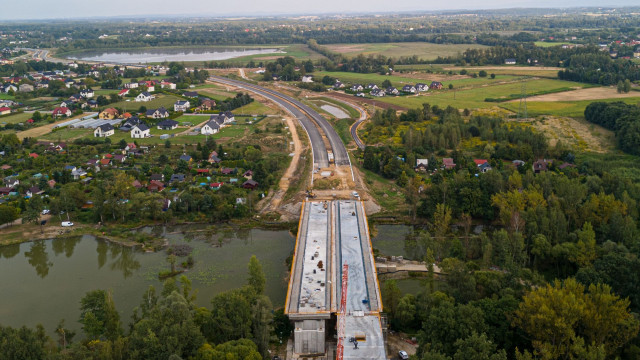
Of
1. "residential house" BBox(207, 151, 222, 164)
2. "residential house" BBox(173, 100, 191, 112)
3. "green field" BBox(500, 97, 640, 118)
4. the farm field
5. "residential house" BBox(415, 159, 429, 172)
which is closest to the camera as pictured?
"residential house" BBox(415, 159, 429, 172)

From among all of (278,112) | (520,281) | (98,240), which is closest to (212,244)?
(98,240)

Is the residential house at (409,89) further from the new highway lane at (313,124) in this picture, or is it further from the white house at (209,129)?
the white house at (209,129)

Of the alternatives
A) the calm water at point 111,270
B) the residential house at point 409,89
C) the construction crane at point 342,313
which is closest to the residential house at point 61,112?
the calm water at point 111,270

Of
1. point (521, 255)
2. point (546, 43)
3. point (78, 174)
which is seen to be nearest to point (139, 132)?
point (78, 174)

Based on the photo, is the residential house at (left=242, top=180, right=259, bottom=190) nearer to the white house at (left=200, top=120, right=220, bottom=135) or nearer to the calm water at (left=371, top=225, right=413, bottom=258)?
the calm water at (left=371, top=225, right=413, bottom=258)

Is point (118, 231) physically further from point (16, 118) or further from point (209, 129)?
point (16, 118)

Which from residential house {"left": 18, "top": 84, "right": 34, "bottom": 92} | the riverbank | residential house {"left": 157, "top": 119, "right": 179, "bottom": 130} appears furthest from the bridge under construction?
residential house {"left": 18, "top": 84, "right": 34, "bottom": 92}
